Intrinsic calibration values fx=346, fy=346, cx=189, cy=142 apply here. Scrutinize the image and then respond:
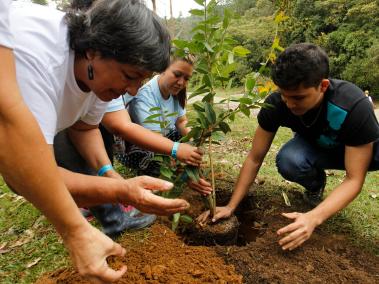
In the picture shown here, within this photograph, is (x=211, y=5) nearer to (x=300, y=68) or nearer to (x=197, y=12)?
(x=197, y=12)

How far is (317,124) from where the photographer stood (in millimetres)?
2207

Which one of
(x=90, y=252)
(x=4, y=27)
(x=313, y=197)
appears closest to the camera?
(x=4, y=27)

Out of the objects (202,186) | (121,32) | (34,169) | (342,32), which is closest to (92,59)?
(121,32)

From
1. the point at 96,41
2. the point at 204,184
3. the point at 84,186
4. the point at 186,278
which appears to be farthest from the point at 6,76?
the point at 204,184

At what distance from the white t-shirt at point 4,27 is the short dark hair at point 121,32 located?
1.41 ft

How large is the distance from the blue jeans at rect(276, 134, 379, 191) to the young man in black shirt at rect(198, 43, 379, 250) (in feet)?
0.05

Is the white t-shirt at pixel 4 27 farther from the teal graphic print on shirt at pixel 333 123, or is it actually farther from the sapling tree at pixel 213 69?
the teal graphic print on shirt at pixel 333 123

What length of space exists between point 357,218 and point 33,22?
231 centimetres

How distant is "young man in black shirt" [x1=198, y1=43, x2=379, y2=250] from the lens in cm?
186

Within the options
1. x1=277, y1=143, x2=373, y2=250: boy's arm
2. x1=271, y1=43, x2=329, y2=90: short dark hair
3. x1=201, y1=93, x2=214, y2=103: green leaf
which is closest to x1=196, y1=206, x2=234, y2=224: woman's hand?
x1=277, y1=143, x2=373, y2=250: boy's arm

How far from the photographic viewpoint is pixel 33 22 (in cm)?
125

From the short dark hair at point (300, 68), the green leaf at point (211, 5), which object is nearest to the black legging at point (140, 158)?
the short dark hair at point (300, 68)

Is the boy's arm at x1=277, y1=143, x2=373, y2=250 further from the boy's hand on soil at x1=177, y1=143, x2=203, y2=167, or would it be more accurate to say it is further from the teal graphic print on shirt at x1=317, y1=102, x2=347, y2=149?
the boy's hand on soil at x1=177, y1=143, x2=203, y2=167

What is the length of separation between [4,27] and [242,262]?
58.9 inches
